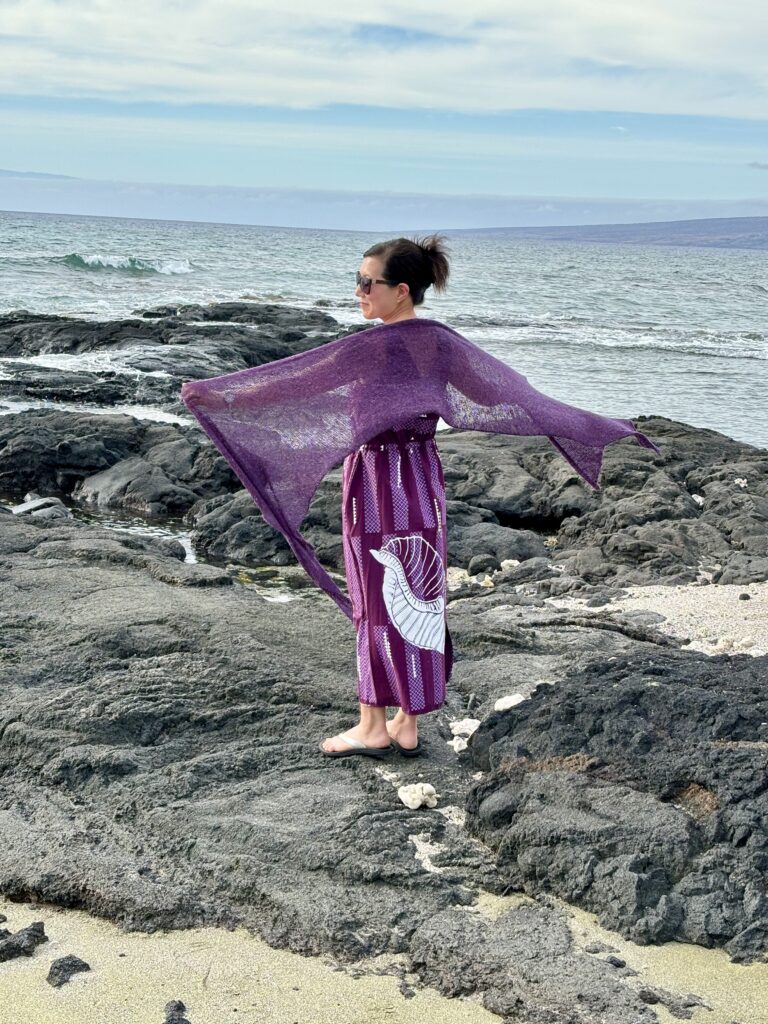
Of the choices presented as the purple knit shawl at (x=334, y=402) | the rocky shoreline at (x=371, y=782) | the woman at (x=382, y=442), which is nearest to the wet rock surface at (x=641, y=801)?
the rocky shoreline at (x=371, y=782)

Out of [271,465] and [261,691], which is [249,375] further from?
[261,691]

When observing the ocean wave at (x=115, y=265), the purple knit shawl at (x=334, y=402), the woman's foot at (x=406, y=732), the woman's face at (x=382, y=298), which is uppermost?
the ocean wave at (x=115, y=265)

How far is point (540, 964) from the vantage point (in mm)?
2887

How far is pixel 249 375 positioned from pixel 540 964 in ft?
6.89

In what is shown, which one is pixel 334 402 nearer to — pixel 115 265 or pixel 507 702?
pixel 507 702

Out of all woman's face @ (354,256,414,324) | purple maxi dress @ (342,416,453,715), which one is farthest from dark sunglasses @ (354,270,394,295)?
purple maxi dress @ (342,416,453,715)

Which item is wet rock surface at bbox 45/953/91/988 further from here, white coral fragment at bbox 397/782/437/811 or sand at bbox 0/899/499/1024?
white coral fragment at bbox 397/782/437/811

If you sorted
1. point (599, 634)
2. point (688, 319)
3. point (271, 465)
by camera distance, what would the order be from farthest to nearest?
point (688, 319) < point (599, 634) < point (271, 465)

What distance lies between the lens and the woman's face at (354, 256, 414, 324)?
3.81 metres

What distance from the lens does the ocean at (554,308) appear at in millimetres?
19953

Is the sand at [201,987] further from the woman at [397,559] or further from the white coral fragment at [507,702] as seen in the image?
the white coral fragment at [507,702]

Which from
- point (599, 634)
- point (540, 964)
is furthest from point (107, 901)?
point (599, 634)

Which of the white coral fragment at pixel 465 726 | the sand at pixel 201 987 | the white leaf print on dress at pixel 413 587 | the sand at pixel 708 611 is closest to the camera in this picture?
the sand at pixel 201 987

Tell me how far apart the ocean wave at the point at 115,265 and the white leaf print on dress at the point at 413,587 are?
42775 millimetres
